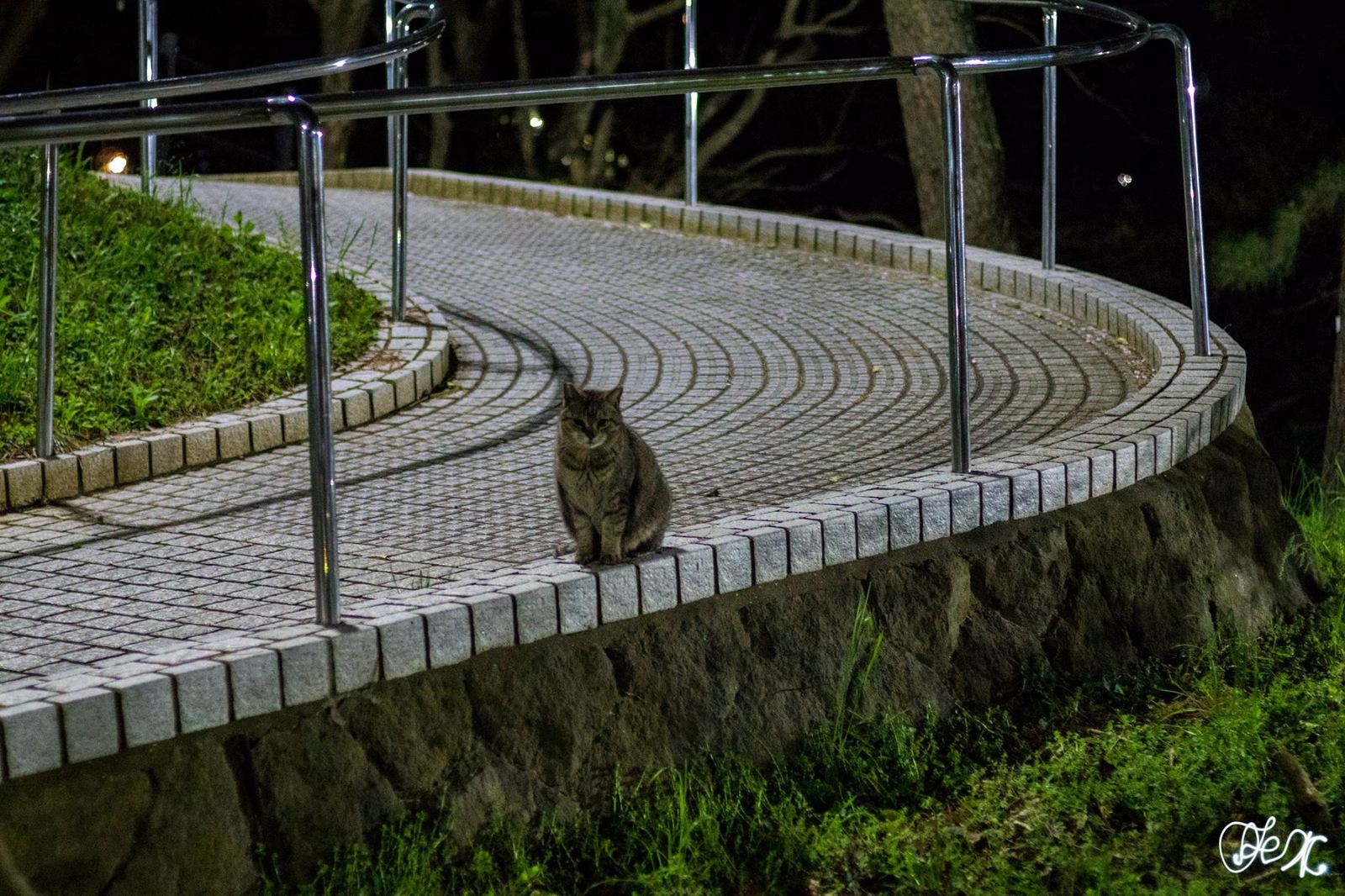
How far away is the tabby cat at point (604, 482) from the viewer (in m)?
4.16

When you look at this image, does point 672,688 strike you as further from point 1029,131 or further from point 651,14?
point 1029,131

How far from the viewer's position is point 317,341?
145 inches

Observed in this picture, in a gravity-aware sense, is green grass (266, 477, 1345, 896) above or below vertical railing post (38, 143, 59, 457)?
below

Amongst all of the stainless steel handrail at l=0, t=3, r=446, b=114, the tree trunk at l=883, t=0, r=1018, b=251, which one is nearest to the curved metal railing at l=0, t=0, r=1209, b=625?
the stainless steel handrail at l=0, t=3, r=446, b=114

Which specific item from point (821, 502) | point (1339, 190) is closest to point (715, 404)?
point (821, 502)

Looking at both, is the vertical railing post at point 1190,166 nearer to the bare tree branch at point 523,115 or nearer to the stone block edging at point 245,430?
the stone block edging at point 245,430

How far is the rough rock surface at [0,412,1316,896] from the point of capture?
3.59 m

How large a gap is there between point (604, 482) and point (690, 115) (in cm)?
595

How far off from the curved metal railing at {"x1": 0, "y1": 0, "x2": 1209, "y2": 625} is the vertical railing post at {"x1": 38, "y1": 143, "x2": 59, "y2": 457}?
2 cm

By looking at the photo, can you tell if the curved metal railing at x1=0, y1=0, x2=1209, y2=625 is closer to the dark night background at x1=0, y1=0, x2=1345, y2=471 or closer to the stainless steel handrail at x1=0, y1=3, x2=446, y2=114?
the stainless steel handrail at x1=0, y1=3, x2=446, y2=114

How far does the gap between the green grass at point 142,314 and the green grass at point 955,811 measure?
257 centimetres

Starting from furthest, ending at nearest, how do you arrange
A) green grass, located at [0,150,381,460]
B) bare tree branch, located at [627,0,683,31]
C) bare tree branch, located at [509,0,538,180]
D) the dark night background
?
bare tree branch, located at [509,0,538,180], bare tree branch, located at [627,0,683,31], the dark night background, green grass, located at [0,150,381,460]

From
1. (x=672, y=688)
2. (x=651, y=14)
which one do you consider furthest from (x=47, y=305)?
→ (x=651, y=14)

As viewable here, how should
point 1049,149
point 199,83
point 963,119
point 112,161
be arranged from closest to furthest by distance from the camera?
1. point 199,83
2. point 1049,149
3. point 112,161
4. point 963,119
